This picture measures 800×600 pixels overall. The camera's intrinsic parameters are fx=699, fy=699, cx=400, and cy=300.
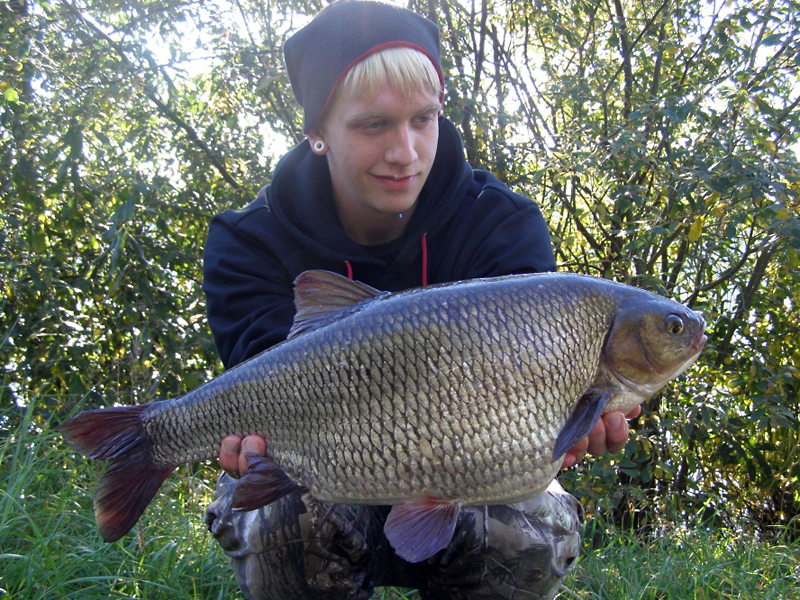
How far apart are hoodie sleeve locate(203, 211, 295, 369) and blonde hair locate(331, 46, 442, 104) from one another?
50 centimetres

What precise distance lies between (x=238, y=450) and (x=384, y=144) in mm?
772

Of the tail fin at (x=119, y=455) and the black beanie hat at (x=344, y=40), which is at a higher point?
the black beanie hat at (x=344, y=40)

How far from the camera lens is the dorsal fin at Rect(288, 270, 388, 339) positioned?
139 centimetres

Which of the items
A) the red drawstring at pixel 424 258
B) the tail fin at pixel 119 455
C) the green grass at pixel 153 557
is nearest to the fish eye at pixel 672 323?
the red drawstring at pixel 424 258

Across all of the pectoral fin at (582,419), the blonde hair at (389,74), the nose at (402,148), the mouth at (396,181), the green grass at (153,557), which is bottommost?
the green grass at (153,557)

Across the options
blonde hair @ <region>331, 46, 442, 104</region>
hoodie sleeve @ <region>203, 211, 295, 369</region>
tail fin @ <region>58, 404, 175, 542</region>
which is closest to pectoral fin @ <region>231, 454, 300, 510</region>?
tail fin @ <region>58, 404, 175, 542</region>

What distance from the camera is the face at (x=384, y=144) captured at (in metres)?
1.63

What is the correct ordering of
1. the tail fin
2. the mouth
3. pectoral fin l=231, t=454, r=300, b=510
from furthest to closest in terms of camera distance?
the mouth → the tail fin → pectoral fin l=231, t=454, r=300, b=510

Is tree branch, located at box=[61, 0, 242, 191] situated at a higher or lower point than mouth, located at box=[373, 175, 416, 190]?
higher

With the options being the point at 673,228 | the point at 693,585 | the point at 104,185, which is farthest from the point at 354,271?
the point at 104,185

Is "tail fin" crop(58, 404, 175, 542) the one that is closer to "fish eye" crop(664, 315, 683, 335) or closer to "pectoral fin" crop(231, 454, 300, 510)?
"pectoral fin" crop(231, 454, 300, 510)

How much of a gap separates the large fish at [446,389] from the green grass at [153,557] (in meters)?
0.64

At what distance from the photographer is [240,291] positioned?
180 centimetres

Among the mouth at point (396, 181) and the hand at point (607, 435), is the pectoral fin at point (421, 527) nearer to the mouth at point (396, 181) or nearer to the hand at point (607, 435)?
the hand at point (607, 435)
